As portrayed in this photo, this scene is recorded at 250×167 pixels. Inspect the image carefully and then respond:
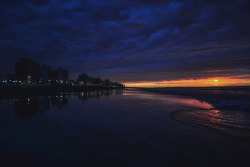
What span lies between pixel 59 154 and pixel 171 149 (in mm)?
4892

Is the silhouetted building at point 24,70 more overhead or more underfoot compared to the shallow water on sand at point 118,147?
more overhead

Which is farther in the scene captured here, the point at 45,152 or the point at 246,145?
the point at 246,145

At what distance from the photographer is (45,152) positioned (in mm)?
5480

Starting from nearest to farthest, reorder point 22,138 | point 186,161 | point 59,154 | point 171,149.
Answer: point 186,161
point 59,154
point 171,149
point 22,138

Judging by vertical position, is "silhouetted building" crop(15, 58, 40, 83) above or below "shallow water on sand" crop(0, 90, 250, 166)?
above

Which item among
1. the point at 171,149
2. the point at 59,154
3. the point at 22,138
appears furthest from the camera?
the point at 22,138

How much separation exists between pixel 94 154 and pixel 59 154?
4.73ft

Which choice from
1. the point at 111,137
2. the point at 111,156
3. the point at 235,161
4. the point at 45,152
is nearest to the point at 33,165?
the point at 45,152

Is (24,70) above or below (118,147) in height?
above

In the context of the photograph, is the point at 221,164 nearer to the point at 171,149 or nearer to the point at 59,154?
the point at 171,149

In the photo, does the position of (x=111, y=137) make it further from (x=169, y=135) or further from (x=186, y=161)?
(x=186, y=161)

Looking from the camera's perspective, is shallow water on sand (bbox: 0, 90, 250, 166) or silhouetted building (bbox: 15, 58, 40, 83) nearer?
shallow water on sand (bbox: 0, 90, 250, 166)

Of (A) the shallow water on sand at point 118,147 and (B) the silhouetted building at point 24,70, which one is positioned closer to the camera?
(A) the shallow water on sand at point 118,147

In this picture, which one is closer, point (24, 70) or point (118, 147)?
point (118, 147)
